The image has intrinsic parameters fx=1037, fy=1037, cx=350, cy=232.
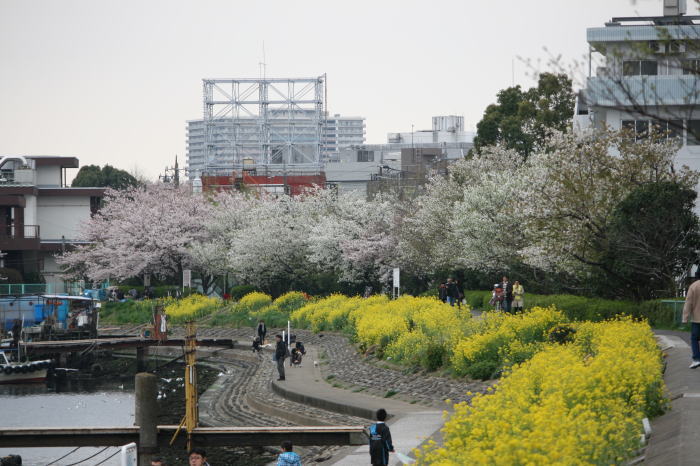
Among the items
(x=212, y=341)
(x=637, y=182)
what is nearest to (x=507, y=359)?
(x=637, y=182)

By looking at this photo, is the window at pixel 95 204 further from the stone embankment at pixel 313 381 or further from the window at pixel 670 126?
the window at pixel 670 126

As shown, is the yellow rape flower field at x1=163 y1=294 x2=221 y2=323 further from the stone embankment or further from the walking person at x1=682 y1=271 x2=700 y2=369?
the walking person at x1=682 y1=271 x2=700 y2=369

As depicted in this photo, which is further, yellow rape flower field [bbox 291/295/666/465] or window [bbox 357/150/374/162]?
window [bbox 357/150/374/162]

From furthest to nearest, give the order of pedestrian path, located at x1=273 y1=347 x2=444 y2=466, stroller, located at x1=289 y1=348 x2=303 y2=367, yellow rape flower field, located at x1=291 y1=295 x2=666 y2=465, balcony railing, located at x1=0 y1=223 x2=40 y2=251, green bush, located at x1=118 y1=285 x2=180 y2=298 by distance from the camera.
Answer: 1. balcony railing, located at x1=0 y1=223 x2=40 y2=251
2. green bush, located at x1=118 y1=285 x2=180 y2=298
3. stroller, located at x1=289 y1=348 x2=303 y2=367
4. pedestrian path, located at x1=273 y1=347 x2=444 y2=466
5. yellow rape flower field, located at x1=291 y1=295 x2=666 y2=465

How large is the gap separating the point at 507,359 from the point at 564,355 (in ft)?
26.0

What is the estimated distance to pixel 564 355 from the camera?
59.0 ft

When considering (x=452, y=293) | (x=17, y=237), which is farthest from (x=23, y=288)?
(x=452, y=293)

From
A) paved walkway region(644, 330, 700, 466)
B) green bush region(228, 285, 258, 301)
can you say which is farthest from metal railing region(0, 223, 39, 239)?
paved walkway region(644, 330, 700, 466)

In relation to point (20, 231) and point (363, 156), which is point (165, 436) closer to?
point (20, 231)

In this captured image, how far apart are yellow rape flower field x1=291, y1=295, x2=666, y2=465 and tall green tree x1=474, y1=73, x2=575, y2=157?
36168mm

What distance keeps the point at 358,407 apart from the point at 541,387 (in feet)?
38.7

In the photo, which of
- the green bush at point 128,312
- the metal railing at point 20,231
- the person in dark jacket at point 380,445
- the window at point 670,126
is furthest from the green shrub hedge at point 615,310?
the metal railing at point 20,231

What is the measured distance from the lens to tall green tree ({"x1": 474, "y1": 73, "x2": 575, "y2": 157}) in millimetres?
68062

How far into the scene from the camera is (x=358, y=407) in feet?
90.3
